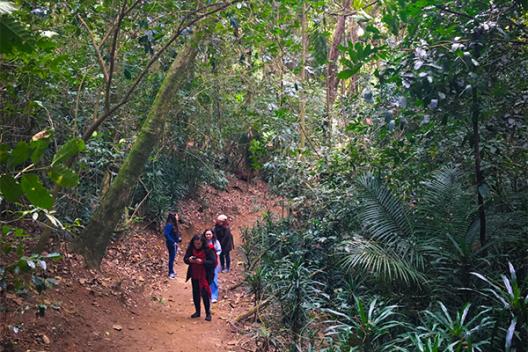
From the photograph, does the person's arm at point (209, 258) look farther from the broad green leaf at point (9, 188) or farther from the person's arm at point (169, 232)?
the broad green leaf at point (9, 188)

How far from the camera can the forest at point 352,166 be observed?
170 inches

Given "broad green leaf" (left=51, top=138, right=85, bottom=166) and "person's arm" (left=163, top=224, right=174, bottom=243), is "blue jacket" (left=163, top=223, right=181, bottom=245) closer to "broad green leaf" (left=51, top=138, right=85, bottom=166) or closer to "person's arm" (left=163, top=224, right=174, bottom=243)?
"person's arm" (left=163, top=224, right=174, bottom=243)

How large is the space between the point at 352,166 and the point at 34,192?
7.66 meters

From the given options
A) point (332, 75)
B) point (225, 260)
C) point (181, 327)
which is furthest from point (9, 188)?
point (332, 75)

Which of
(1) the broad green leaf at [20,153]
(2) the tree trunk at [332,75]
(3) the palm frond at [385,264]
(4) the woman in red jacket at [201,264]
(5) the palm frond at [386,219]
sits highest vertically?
(2) the tree trunk at [332,75]

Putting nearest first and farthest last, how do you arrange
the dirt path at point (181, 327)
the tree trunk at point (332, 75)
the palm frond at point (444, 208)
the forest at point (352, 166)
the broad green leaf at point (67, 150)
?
the broad green leaf at point (67, 150) → the forest at point (352, 166) → the palm frond at point (444, 208) → the dirt path at point (181, 327) → the tree trunk at point (332, 75)

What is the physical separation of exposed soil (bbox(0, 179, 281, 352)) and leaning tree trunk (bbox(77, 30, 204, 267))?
0.36 metres

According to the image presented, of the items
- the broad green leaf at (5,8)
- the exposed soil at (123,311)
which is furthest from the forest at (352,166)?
the exposed soil at (123,311)

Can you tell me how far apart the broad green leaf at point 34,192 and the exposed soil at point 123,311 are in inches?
102

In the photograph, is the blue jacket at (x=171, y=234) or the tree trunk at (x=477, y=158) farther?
the blue jacket at (x=171, y=234)

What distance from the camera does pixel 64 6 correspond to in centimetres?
616

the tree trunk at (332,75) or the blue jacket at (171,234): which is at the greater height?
the tree trunk at (332,75)

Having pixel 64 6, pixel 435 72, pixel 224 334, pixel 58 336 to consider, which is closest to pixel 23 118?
pixel 64 6

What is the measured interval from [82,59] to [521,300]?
743 cm
